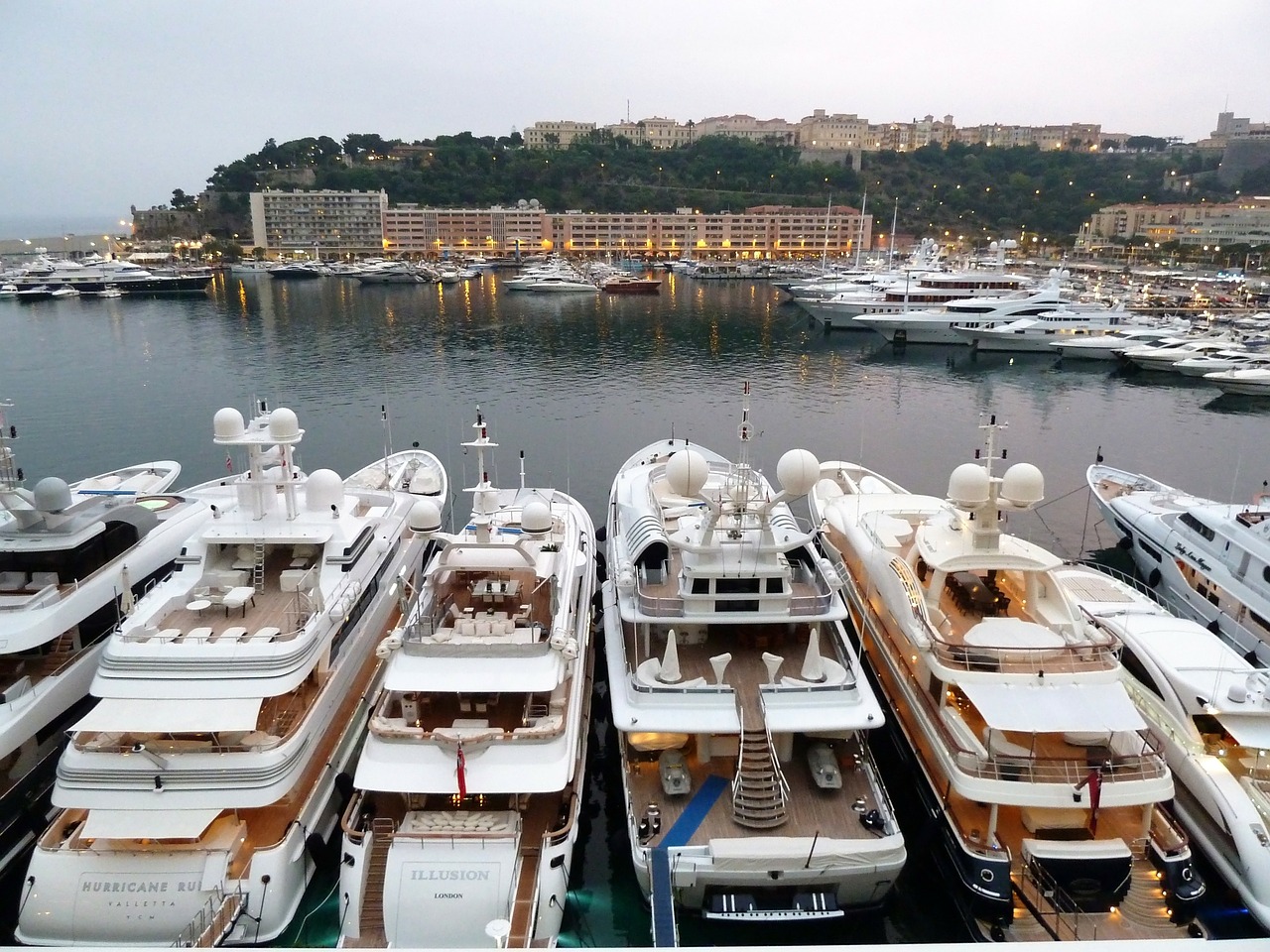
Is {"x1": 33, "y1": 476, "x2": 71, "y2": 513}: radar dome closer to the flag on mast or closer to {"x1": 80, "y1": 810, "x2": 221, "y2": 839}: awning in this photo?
{"x1": 80, "y1": 810, "x2": 221, "y2": 839}: awning

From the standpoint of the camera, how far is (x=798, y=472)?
1568 centimetres

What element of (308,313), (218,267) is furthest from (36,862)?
(218,267)

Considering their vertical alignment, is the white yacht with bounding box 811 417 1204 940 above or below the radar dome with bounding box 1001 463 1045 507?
below

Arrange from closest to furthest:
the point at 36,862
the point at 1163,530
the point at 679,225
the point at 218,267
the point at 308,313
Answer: the point at 36,862 < the point at 1163,530 < the point at 308,313 < the point at 218,267 < the point at 679,225

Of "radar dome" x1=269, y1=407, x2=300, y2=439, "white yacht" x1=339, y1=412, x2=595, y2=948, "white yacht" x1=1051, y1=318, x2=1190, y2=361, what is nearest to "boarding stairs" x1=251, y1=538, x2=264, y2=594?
"radar dome" x1=269, y1=407, x2=300, y2=439

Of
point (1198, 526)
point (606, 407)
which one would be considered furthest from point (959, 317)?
point (1198, 526)

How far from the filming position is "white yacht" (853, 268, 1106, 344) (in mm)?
72938

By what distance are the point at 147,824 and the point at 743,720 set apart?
9349mm

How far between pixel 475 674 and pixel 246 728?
3.52 metres

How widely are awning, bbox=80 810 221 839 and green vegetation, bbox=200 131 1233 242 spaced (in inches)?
6886

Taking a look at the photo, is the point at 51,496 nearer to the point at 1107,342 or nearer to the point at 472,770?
the point at 472,770

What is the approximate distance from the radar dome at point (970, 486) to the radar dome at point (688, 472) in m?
5.02

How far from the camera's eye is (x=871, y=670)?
18.4 metres

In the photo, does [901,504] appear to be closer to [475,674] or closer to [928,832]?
[928,832]
